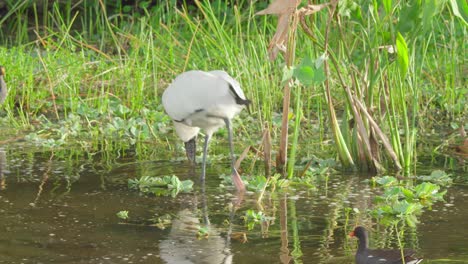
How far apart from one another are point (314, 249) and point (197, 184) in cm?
171

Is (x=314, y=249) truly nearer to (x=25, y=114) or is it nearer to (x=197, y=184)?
(x=197, y=184)

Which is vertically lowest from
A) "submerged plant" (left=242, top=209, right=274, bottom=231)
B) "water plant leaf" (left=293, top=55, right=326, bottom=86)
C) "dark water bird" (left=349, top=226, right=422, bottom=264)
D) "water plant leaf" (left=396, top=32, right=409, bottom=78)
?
"dark water bird" (left=349, top=226, right=422, bottom=264)

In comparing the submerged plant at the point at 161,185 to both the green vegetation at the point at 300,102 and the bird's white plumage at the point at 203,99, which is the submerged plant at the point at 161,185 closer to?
the green vegetation at the point at 300,102

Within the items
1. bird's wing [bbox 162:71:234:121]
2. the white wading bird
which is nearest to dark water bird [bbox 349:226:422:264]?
the white wading bird

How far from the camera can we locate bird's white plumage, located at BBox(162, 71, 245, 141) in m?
5.95

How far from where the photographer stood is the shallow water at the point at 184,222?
15.0ft

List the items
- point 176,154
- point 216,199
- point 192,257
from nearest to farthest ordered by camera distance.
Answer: point 192,257, point 216,199, point 176,154

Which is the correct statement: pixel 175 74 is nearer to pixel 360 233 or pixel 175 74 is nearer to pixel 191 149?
pixel 191 149

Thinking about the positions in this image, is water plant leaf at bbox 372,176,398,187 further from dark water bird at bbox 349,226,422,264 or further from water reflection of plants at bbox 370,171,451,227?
dark water bird at bbox 349,226,422,264

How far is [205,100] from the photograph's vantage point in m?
6.02

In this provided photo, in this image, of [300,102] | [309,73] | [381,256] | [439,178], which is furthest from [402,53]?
[381,256]

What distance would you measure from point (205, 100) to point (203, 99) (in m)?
0.02

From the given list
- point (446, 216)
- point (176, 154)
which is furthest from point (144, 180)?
point (446, 216)

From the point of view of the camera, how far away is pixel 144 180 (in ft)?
19.8
